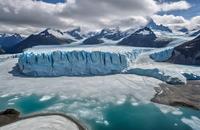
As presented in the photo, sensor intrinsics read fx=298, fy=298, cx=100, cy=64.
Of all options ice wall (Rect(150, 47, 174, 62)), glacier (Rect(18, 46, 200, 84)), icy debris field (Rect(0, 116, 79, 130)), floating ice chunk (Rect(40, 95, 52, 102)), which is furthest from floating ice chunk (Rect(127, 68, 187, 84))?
icy debris field (Rect(0, 116, 79, 130))

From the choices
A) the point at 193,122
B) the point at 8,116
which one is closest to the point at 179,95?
the point at 193,122

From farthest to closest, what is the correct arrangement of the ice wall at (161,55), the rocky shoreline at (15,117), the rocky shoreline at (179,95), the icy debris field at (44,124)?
the ice wall at (161,55)
the rocky shoreline at (179,95)
the rocky shoreline at (15,117)
the icy debris field at (44,124)

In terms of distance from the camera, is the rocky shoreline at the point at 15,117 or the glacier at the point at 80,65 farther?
the glacier at the point at 80,65

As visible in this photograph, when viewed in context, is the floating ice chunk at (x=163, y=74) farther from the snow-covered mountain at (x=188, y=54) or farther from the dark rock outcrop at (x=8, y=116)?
the dark rock outcrop at (x=8, y=116)

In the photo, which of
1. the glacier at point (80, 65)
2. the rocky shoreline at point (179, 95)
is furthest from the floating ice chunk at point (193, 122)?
the glacier at point (80, 65)

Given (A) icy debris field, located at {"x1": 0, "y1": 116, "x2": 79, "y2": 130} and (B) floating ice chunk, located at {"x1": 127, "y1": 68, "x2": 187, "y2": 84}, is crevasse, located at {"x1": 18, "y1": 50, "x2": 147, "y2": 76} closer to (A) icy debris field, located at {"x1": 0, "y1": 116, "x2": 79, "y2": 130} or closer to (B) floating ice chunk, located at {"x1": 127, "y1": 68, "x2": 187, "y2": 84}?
(B) floating ice chunk, located at {"x1": 127, "y1": 68, "x2": 187, "y2": 84}

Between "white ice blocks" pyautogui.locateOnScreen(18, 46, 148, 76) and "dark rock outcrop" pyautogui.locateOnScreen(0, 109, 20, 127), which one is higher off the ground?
"white ice blocks" pyautogui.locateOnScreen(18, 46, 148, 76)
